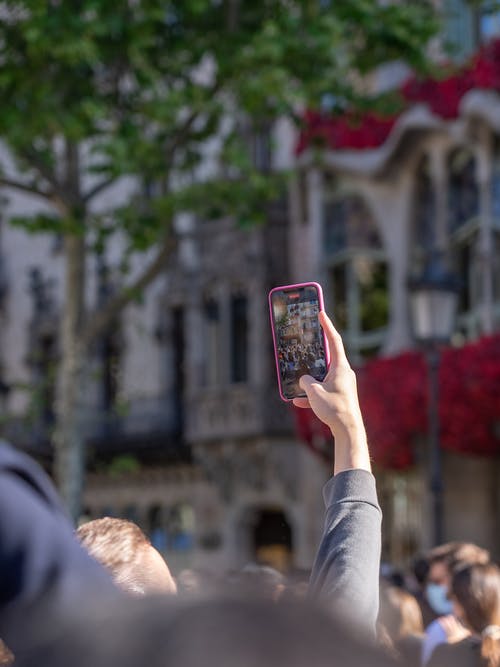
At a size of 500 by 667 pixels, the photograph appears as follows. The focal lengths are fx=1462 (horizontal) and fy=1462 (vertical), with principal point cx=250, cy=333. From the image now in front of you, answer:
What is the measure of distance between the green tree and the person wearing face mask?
7791 millimetres

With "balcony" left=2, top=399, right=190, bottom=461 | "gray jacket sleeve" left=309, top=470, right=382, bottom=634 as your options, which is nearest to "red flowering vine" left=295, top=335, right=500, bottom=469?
"balcony" left=2, top=399, right=190, bottom=461

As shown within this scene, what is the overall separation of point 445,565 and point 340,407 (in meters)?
5.57

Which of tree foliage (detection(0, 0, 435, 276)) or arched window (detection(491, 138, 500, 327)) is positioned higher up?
tree foliage (detection(0, 0, 435, 276))

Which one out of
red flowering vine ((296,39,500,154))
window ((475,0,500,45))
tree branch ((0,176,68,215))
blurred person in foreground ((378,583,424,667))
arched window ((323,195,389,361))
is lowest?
blurred person in foreground ((378,583,424,667))

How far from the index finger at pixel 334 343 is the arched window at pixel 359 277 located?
19348mm

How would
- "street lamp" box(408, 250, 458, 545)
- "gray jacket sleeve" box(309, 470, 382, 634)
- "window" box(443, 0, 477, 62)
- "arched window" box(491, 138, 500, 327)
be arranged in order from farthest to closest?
"window" box(443, 0, 477, 62), "arched window" box(491, 138, 500, 327), "street lamp" box(408, 250, 458, 545), "gray jacket sleeve" box(309, 470, 382, 634)

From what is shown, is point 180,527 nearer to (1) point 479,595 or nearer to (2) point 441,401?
(2) point 441,401

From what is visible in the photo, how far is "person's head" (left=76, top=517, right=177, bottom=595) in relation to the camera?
7.75 ft

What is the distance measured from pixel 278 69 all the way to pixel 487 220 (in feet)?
15.3

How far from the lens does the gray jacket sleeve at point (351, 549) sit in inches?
85.8

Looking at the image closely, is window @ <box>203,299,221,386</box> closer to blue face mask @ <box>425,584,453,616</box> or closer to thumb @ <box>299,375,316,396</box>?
blue face mask @ <box>425,584,453,616</box>

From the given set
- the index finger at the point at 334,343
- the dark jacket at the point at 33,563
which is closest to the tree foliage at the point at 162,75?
the index finger at the point at 334,343

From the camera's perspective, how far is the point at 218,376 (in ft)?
87.8

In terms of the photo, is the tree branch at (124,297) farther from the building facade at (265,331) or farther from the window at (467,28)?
the window at (467,28)
